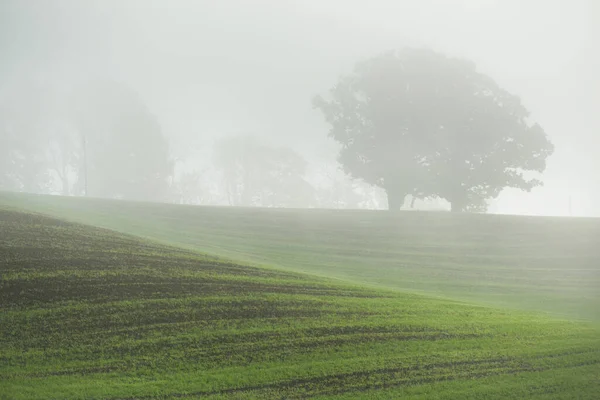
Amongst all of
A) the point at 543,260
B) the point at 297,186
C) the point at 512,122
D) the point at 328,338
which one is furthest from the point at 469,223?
the point at 297,186

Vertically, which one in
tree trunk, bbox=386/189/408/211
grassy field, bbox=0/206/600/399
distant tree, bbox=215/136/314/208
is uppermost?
distant tree, bbox=215/136/314/208

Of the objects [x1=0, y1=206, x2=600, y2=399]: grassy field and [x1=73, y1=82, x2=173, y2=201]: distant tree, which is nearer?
[x1=0, y1=206, x2=600, y2=399]: grassy field

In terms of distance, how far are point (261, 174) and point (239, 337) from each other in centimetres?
7135

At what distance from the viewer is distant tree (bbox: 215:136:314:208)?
8050 centimetres

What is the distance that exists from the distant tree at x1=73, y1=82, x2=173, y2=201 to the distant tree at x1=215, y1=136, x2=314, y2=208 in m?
12.4

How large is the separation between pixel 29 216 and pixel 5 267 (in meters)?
4.88

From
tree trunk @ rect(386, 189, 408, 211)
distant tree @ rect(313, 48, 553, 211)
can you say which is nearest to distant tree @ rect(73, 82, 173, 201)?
distant tree @ rect(313, 48, 553, 211)

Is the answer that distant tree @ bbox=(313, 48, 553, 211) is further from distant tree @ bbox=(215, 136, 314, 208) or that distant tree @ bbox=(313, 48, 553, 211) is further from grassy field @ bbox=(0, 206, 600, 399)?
distant tree @ bbox=(215, 136, 314, 208)

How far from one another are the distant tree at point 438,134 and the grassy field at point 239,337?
96.6 feet

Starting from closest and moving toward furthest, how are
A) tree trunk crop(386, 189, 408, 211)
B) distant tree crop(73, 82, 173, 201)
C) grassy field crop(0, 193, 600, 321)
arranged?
grassy field crop(0, 193, 600, 321), tree trunk crop(386, 189, 408, 211), distant tree crop(73, 82, 173, 201)

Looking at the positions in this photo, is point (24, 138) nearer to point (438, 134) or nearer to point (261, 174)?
point (261, 174)

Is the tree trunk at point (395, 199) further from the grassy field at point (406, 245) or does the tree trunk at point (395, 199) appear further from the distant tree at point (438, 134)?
the grassy field at point (406, 245)

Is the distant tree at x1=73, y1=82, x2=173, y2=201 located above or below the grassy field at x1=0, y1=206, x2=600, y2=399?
above

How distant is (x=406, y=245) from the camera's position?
26578 mm
